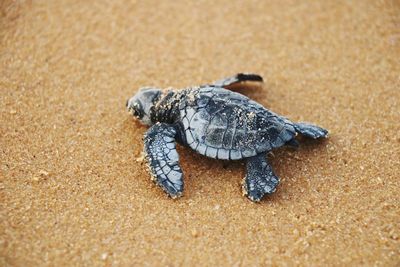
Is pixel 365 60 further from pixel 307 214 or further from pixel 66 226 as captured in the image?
pixel 66 226

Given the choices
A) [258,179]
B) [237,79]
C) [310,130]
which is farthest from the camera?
[237,79]

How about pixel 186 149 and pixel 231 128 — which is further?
pixel 186 149

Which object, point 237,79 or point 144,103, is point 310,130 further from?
point 144,103

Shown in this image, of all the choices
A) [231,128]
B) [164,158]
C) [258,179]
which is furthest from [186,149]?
[258,179]

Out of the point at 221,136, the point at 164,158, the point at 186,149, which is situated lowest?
the point at 186,149

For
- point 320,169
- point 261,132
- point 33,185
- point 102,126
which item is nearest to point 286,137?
point 261,132

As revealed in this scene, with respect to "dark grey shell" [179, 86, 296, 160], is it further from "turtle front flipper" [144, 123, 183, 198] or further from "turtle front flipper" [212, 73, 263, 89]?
"turtle front flipper" [212, 73, 263, 89]
